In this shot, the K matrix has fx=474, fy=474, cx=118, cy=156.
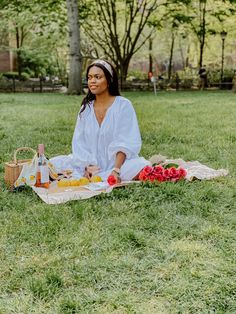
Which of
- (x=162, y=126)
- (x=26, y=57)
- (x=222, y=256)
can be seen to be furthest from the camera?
(x=26, y=57)

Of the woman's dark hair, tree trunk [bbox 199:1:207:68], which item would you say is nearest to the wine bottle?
the woman's dark hair

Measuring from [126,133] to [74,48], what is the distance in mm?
12142

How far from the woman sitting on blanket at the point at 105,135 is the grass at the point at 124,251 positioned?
1.33ft

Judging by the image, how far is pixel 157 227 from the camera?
3369mm

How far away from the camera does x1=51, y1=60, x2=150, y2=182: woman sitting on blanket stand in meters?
4.54

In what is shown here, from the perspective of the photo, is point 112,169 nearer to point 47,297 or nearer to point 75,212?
point 75,212

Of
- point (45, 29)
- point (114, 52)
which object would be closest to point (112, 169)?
point (45, 29)

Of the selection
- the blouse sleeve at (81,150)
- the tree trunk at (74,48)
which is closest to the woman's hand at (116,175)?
the blouse sleeve at (81,150)

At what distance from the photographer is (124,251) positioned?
2.97 metres

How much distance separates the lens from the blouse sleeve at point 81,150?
4758 millimetres

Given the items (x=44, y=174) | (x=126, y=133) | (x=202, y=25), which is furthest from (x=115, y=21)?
(x=44, y=174)

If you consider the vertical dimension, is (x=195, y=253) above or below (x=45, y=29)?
below

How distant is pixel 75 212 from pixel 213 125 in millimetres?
5093

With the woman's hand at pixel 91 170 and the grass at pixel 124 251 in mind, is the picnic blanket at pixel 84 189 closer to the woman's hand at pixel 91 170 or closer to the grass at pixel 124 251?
the grass at pixel 124 251
